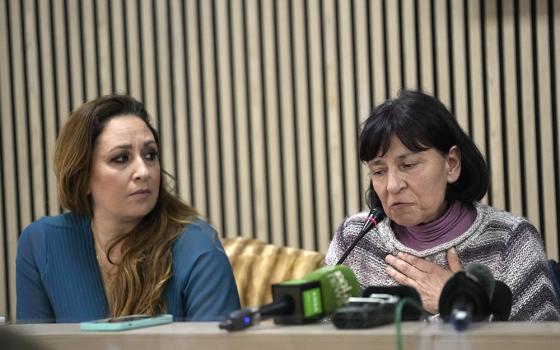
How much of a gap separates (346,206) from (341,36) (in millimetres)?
947

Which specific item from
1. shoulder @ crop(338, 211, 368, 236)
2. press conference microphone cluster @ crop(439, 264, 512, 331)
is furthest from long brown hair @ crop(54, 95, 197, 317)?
press conference microphone cluster @ crop(439, 264, 512, 331)

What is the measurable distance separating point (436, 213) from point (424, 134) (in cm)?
26

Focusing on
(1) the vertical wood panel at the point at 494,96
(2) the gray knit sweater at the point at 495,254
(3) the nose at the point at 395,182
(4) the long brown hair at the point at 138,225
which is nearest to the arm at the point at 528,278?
(2) the gray knit sweater at the point at 495,254

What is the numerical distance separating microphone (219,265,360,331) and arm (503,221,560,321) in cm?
87

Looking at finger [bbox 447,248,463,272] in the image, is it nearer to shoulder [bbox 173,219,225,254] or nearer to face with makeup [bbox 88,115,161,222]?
shoulder [bbox 173,219,225,254]

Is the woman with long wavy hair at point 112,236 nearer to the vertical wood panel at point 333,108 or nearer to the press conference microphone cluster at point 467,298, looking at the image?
the press conference microphone cluster at point 467,298

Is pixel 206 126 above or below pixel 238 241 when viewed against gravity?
above

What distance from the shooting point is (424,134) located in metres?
2.46

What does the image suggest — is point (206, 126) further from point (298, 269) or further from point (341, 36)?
point (298, 269)

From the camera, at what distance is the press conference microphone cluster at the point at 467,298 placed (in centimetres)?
134

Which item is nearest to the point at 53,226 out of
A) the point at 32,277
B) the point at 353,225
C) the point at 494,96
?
the point at 32,277

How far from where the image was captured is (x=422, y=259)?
251cm

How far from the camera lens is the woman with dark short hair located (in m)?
2.41

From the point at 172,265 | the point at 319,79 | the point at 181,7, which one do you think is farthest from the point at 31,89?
the point at 172,265
